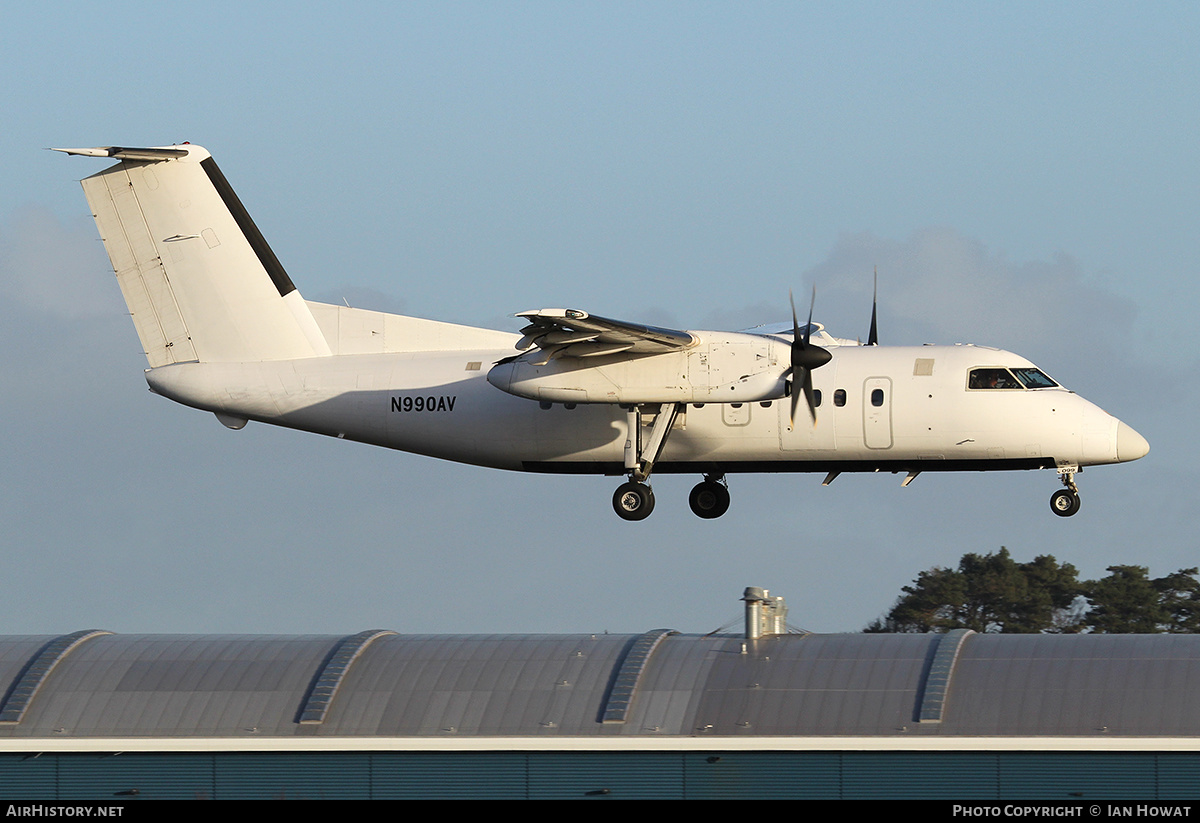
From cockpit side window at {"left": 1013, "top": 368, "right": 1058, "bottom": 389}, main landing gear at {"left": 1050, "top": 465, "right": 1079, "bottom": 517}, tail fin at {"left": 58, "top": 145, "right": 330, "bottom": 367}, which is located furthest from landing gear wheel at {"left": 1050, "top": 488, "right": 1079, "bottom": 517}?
tail fin at {"left": 58, "top": 145, "right": 330, "bottom": 367}

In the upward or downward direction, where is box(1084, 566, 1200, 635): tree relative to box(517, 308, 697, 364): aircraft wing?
downward

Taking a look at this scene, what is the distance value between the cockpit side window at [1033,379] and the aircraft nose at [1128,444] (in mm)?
1354

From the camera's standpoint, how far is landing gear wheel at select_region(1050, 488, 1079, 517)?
30500 millimetres

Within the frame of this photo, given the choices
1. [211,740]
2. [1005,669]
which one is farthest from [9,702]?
[1005,669]

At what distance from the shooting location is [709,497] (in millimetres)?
33000

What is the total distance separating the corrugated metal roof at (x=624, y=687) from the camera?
2811 cm

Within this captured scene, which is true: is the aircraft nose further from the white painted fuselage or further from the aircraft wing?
the aircraft wing

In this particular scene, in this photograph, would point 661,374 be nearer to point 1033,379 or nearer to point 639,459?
point 639,459

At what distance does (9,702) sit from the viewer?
30625 millimetres

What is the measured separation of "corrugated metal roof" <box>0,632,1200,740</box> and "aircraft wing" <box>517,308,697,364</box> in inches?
207

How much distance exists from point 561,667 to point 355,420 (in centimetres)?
598

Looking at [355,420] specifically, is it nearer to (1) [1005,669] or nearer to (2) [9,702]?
(2) [9,702]

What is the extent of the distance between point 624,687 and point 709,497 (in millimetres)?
4891
